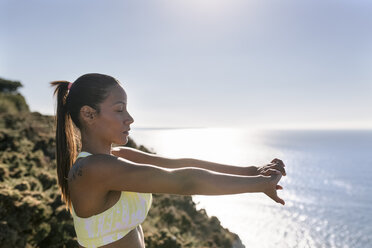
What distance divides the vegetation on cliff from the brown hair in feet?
17.5

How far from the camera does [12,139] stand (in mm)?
12234

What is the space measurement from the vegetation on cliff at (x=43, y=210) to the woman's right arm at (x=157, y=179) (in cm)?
600

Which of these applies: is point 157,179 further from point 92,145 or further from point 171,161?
point 171,161

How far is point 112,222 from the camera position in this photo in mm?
1834

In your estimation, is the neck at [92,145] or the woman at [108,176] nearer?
the woman at [108,176]

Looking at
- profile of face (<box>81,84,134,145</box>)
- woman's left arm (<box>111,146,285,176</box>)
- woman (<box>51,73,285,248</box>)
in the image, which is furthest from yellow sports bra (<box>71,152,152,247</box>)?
woman's left arm (<box>111,146,285,176</box>)

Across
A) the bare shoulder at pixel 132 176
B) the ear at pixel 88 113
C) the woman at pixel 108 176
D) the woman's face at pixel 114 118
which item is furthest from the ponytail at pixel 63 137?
the bare shoulder at pixel 132 176

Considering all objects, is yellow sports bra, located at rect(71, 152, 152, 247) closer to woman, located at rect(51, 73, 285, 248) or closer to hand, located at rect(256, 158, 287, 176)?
woman, located at rect(51, 73, 285, 248)

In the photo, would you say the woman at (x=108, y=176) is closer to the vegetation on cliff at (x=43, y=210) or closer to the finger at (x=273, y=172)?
the finger at (x=273, y=172)

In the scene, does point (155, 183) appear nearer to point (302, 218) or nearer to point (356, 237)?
point (356, 237)

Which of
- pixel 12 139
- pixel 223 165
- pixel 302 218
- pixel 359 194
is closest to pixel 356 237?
pixel 302 218

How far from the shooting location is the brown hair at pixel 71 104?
1.88 metres

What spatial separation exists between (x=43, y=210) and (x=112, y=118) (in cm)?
671

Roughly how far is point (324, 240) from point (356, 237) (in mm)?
6031
